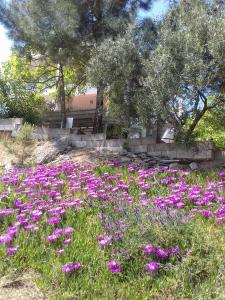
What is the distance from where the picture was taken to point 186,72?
7.86m

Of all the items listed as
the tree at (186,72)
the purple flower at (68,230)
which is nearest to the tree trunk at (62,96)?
the tree at (186,72)

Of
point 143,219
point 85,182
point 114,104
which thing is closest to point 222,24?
point 114,104

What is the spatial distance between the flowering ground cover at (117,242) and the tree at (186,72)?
2.89 m

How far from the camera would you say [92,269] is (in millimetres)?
3650

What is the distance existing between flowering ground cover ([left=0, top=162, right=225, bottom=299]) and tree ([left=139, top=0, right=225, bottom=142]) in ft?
9.48

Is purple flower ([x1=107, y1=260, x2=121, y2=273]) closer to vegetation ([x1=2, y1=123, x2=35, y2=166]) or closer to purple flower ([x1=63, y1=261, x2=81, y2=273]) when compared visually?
purple flower ([x1=63, y1=261, x2=81, y2=273])

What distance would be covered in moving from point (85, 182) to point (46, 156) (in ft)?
11.4

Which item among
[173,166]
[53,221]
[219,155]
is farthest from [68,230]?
[219,155]

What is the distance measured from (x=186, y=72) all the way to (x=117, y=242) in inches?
189

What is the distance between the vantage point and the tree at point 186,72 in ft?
25.9

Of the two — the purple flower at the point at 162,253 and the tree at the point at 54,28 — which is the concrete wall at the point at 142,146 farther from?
the purple flower at the point at 162,253

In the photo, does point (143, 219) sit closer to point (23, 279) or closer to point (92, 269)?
point (92, 269)

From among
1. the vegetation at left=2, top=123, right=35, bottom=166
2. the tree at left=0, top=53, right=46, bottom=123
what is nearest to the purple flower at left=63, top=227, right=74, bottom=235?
the vegetation at left=2, top=123, right=35, bottom=166

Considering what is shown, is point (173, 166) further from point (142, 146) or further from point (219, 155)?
point (142, 146)
